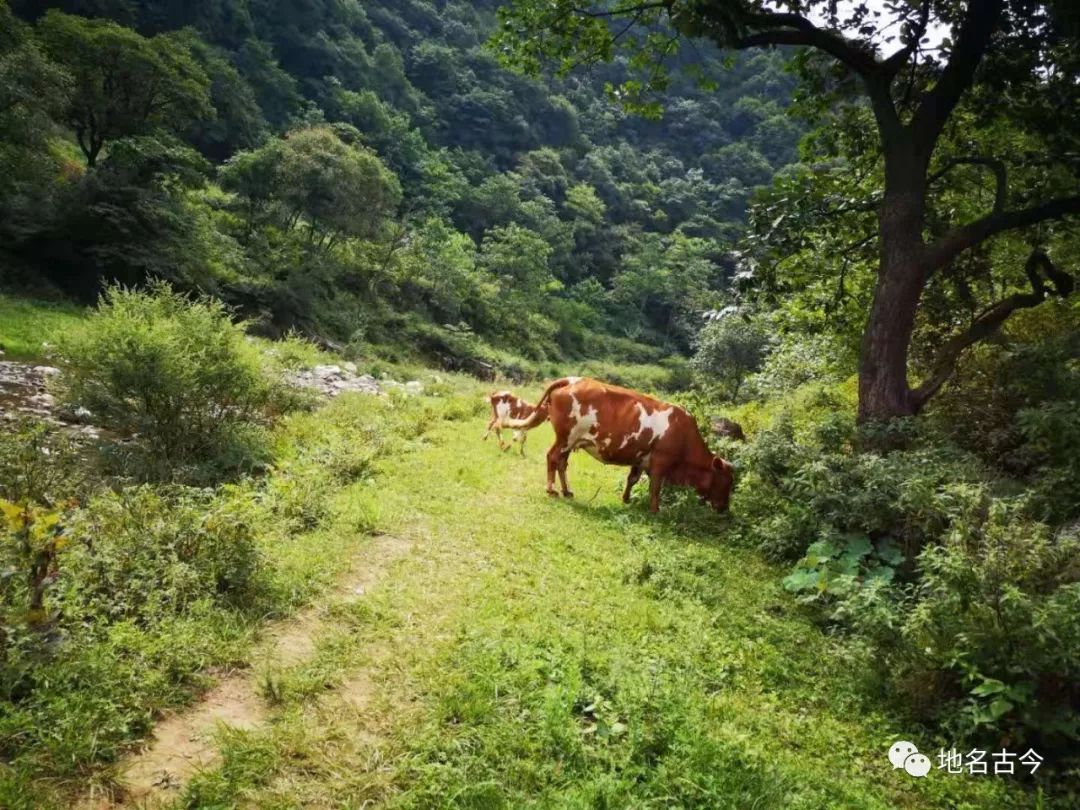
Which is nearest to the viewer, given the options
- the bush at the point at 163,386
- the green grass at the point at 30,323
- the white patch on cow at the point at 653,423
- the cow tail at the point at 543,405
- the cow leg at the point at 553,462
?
the bush at the point at 163,386

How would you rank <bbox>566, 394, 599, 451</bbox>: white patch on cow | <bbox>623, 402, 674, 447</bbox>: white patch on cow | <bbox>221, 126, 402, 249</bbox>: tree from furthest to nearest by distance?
<bbox>221, 126, 402, 249</bbox>: tree → <bbox>566, 394, 599, 451</bbox>: white patch on cow → <bbox>623, 402, 674, 447</bbox>: white patch on cow

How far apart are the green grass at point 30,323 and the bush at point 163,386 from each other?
17.7ft

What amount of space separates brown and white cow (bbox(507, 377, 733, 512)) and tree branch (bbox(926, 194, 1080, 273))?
3.38m

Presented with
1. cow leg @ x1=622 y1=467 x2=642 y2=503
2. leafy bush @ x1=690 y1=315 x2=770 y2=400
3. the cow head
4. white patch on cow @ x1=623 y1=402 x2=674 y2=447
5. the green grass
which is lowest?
the green grass

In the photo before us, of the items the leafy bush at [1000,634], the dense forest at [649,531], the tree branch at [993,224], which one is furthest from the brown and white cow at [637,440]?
the leafy bush at [1000,634]

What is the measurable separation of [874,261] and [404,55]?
69.4m

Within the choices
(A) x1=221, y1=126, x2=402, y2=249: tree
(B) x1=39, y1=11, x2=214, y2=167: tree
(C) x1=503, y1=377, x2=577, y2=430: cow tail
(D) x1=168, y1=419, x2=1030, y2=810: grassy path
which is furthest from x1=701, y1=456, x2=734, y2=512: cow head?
(B) x1=39, y1=11, x2=214, y2=167: tree

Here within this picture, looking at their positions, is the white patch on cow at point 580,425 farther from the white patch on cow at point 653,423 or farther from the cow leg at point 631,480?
the cow leg at point 631,480

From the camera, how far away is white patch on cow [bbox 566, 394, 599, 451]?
848 cm

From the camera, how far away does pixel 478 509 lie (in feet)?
24.7

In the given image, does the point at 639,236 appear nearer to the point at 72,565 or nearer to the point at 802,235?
the point at 802,235

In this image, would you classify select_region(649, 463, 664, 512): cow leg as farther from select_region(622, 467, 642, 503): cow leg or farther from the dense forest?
select_region(622, 467, 642, 503): cow leg
